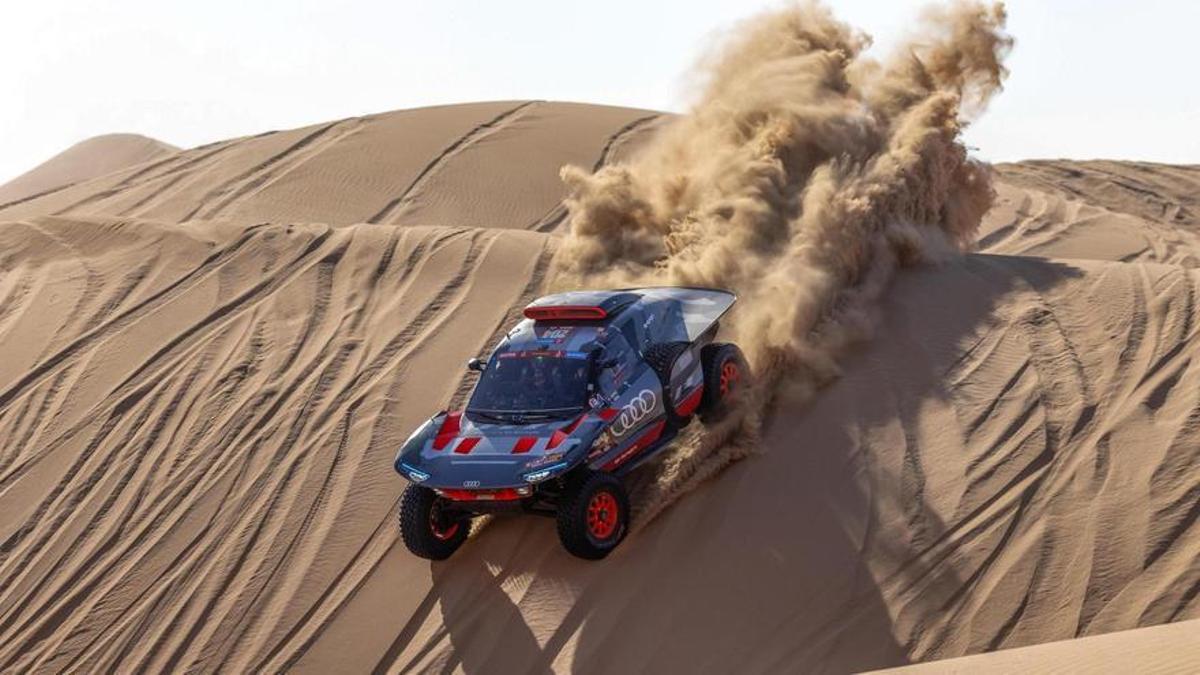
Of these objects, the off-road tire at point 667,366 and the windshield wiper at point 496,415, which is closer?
the windshield wiper at point 496,415

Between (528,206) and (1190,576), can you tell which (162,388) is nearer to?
(1190,576)

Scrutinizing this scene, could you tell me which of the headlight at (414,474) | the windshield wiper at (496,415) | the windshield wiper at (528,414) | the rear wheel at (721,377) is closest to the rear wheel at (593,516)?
the windshield wiper at (528,414)

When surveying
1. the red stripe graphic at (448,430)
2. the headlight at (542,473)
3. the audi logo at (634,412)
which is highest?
the audi logo at (634,412)

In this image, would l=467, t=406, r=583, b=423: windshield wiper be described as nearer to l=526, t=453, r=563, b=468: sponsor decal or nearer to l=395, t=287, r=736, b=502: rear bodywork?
l=395, t=287, r=736, b=502: rear bodywork

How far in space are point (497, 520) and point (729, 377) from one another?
226cm

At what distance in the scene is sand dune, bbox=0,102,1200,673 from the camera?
30.4 ft

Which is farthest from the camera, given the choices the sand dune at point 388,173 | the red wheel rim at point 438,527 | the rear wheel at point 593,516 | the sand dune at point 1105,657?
the sand dune at point 388,173

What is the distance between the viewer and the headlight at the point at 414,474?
965cm

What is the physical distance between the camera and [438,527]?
33.3 feet

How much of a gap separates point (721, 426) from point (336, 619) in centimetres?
337

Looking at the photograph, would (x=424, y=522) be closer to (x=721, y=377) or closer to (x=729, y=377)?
(x=721, y=377)

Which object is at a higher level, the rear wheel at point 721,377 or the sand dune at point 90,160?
the rear wheel at point 721,377

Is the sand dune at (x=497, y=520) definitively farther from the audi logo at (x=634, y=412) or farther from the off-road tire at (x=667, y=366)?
the audi logo at (x=634, y=412)

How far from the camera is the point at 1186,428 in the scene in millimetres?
10289
